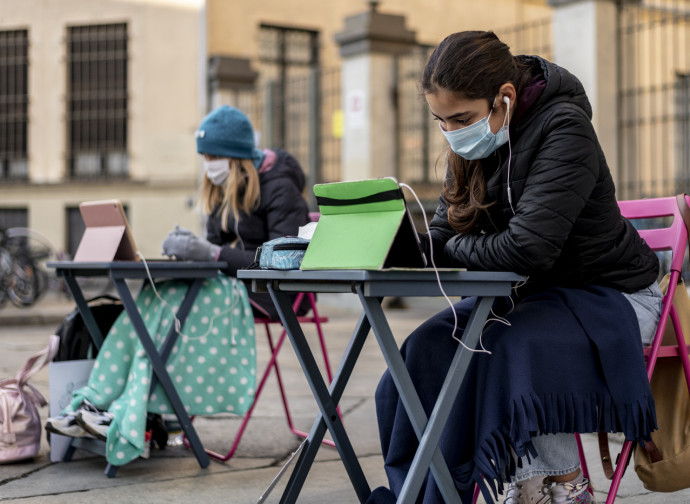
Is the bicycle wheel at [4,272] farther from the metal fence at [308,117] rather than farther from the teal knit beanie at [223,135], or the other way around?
the teal knit beanie at [223,135]

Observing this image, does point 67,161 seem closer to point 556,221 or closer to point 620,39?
point 620,39

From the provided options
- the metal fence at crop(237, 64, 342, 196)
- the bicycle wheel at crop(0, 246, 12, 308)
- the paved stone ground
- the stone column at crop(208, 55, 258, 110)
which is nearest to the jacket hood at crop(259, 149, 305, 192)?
the paved stone ground

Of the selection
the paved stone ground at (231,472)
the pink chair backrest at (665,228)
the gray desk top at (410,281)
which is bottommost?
the paved stone ground at (231,472)

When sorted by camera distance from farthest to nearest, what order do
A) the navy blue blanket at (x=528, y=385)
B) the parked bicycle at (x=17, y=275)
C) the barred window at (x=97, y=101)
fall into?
the barred window at (x=97, y=101) → the parked bicycle at (x=17, y=275) → the navy blue blanket at (x=528, y=385)

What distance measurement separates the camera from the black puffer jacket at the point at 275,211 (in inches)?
170

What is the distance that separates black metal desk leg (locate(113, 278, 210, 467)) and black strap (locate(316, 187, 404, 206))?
4.47 feet

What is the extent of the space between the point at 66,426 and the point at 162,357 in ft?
1.46

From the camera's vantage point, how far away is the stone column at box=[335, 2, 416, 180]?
11664 mm

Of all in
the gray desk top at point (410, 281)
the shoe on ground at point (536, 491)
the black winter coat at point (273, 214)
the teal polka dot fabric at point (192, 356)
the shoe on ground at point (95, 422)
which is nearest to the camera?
the gray desk top at point (410, 281)

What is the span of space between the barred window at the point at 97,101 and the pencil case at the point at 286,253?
14.9 m

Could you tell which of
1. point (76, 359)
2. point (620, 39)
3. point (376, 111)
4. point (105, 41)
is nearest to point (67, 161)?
point (105, 41)

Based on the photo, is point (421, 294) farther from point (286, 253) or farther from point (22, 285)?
point (22, 285)

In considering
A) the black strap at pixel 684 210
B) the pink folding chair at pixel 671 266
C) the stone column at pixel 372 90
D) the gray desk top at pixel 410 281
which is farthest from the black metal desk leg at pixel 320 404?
the stone column at pixel 372 90

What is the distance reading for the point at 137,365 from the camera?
3803 millimetres
